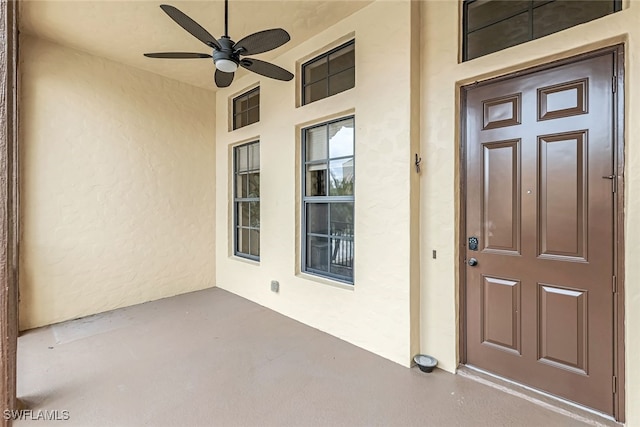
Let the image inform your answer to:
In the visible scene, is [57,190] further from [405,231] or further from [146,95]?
[405,231]

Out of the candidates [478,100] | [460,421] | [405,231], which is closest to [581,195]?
[478,100]

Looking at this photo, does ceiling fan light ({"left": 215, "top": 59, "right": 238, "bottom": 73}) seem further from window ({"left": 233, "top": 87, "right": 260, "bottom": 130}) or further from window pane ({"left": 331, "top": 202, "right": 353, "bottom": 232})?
window ({"left": 233, "top": 87, "right": 260, "bottom": 130})

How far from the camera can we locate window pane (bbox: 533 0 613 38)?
2012 millimetres

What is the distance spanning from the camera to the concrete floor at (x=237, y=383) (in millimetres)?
1981

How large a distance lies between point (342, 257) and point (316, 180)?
0.93m

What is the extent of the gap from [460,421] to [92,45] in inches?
195

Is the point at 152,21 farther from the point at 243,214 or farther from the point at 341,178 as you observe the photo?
the point at 243,214

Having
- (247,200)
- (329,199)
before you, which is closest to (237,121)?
(247,200)

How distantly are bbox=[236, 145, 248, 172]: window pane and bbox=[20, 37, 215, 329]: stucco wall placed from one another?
48 cm

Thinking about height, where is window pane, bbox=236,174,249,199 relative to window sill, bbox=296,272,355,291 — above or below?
above

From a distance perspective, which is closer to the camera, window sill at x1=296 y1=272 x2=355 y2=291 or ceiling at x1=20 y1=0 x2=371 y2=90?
ceiling at x1=20 y1=0 x2=371 y2=90

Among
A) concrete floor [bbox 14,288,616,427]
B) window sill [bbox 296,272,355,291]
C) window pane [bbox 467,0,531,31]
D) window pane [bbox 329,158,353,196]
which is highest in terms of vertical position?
window pane [bbox 467,0,531,31]

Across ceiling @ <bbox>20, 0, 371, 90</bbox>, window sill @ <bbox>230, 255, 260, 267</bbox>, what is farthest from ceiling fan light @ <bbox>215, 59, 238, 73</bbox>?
window sill @ <bbox>230, 255, 260, 267</bbox>

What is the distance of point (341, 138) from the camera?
323cm
